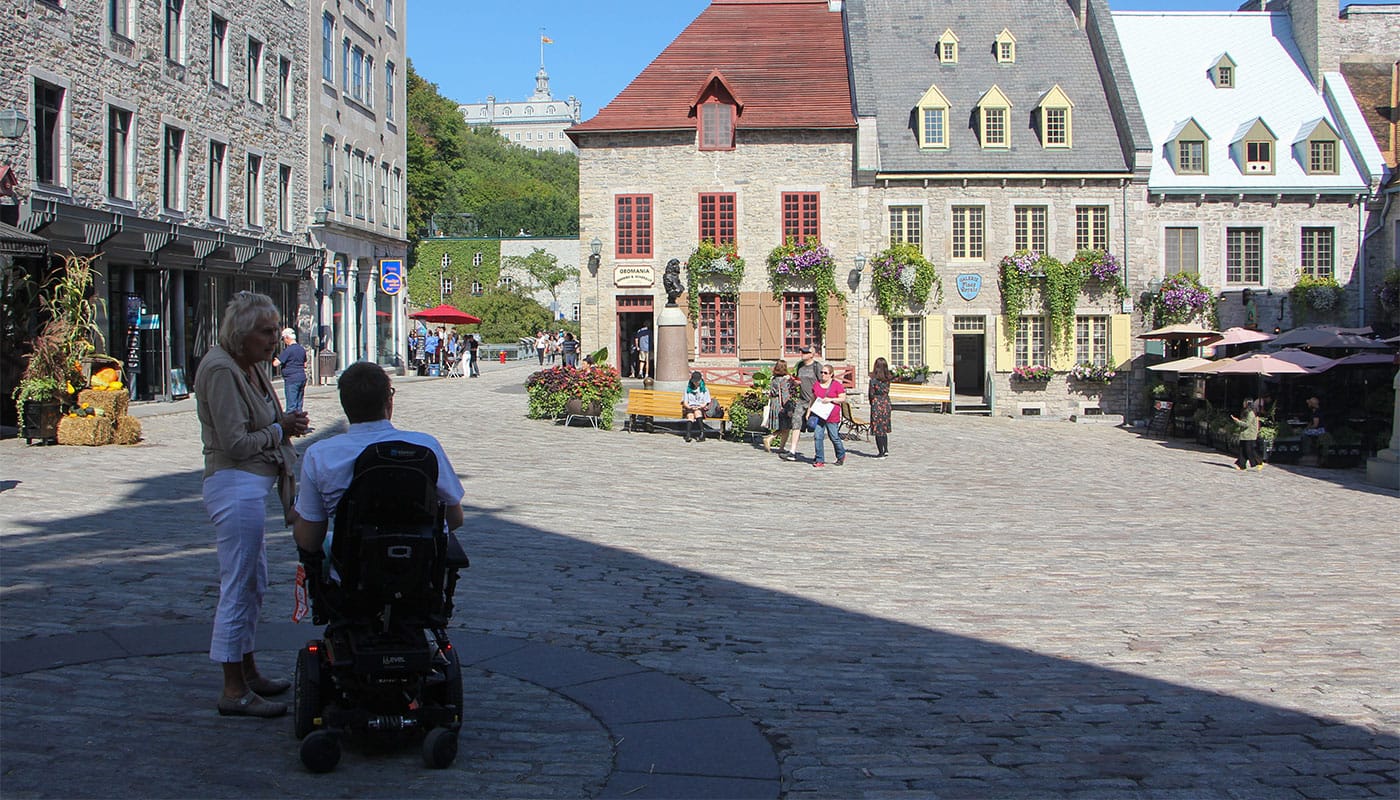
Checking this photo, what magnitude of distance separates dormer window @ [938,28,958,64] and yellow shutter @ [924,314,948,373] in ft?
26.9

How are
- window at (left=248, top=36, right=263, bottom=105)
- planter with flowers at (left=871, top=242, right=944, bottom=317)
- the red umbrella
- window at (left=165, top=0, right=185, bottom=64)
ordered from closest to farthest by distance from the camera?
window at (left=165, top=0, right=185, bottom=64)
window at (left=248, top=36, right=263, bottom=105)
planter with flowers at (left=871, top=242, right=944, bottom=317)
the red umbrella

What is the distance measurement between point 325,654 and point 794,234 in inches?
1154

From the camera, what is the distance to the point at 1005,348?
32.9 metres

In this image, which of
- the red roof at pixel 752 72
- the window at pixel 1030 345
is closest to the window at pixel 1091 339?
the window at pixel 1030 345

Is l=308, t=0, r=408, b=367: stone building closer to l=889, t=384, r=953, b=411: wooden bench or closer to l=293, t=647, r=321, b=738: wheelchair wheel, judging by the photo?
l=889, t=384, r=953, b=411: wooden bench

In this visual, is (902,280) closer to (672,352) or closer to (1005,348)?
(1005,348)

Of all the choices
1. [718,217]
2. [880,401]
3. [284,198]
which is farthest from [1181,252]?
[284,198]

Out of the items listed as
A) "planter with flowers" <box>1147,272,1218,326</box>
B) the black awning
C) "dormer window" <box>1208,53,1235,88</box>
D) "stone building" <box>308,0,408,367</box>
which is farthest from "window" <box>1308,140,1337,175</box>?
the black awning

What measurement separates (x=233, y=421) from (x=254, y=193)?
26949 millimetres

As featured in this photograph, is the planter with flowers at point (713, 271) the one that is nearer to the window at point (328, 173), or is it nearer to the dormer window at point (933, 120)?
the dormer window at point (933, 120)

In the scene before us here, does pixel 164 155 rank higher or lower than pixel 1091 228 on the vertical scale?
higher

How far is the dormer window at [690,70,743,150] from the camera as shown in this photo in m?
33.0

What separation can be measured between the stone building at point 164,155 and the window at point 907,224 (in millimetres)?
16275

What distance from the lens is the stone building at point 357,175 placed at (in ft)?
110
